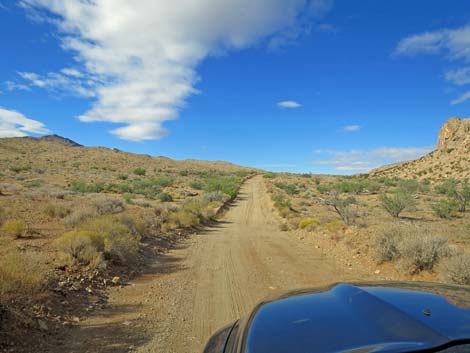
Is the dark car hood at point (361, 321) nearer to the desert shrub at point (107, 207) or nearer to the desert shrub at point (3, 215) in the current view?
the desert shrub at point (3, 215)

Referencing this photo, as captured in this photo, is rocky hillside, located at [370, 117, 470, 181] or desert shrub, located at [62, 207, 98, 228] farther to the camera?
rocky hillside, located at [370, 117, 470, 181]

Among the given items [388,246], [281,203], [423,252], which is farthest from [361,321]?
[281,203]

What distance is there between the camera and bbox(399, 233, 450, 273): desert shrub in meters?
8.86

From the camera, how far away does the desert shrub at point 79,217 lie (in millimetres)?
12757

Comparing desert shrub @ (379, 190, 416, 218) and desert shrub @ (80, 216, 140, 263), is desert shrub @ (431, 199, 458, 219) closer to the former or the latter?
desert shrub @ (379, 190, 416, 218)

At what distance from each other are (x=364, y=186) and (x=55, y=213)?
40470mm

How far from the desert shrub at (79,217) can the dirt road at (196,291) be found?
3.98m

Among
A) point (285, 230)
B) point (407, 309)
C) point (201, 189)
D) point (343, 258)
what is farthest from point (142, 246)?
point (201, 189)

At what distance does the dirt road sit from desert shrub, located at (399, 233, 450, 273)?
5.86 ft

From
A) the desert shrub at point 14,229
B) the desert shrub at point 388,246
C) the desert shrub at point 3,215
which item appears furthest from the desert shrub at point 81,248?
the desert shrub at point 388,246

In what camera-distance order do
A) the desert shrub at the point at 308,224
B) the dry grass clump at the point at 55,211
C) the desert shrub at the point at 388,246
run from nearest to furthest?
the desert shrub at the point at 388,246 < the dry grass clump at the point at 55,211 < the desert shrub at the point at 308,224

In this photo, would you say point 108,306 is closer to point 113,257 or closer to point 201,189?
point 113,257

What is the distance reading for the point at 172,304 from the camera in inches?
271

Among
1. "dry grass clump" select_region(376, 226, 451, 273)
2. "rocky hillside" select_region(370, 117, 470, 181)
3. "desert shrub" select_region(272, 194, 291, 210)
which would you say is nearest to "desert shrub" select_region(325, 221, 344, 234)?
"dry grass clump" select_region(376, 226, 451, 273)
